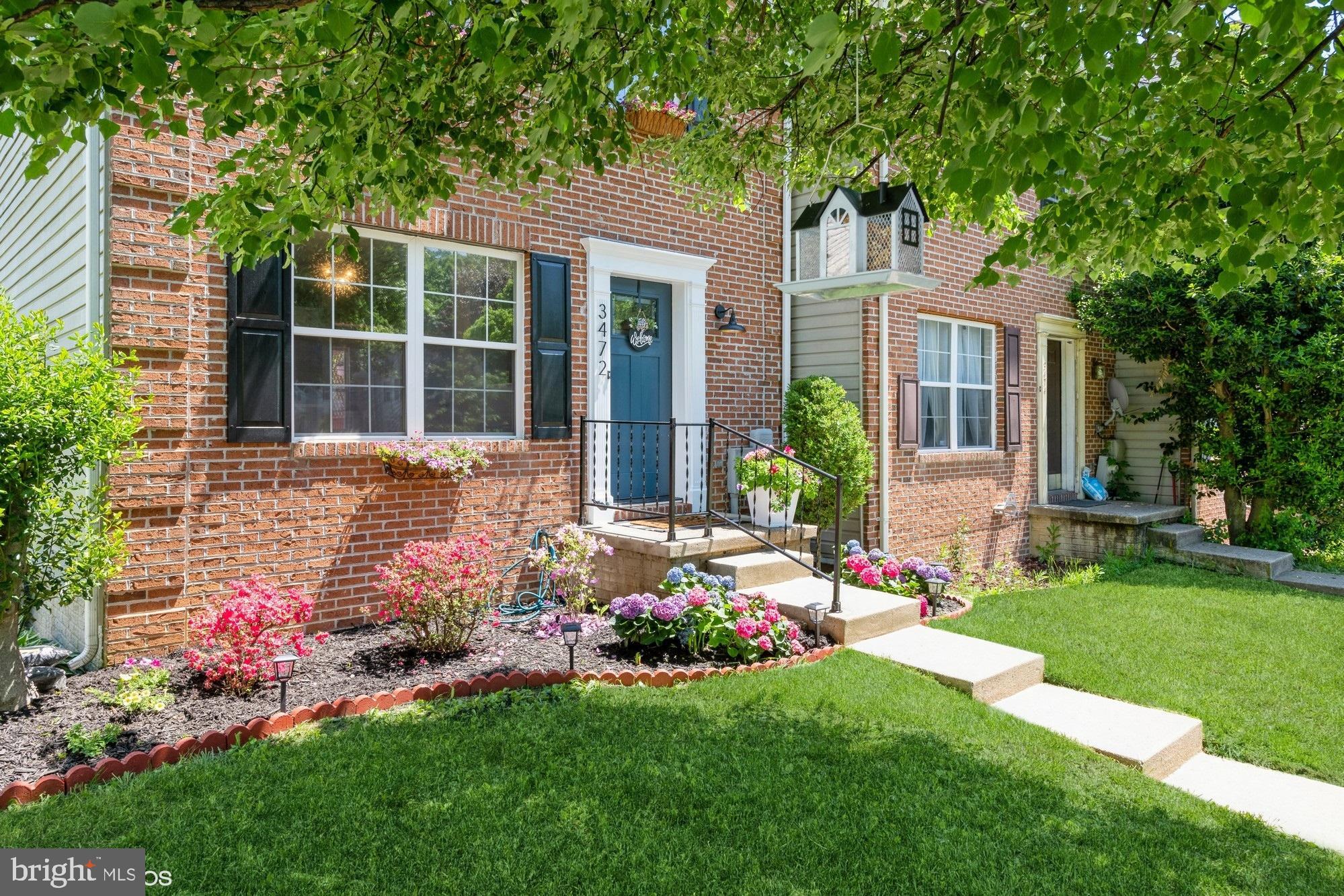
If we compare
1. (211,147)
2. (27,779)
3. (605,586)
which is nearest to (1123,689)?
(605,586)

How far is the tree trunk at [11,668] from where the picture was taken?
3701 mm

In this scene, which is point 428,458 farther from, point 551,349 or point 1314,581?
point 1314,581

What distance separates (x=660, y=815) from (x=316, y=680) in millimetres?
2216

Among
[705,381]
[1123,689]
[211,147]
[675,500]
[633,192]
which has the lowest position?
[1123,689]

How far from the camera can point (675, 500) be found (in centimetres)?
714

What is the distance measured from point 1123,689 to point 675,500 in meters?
3.67

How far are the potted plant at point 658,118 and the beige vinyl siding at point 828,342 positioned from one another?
2099mm

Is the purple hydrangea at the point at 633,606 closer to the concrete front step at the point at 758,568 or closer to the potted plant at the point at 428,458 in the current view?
the concrete front step at the point at 758,568

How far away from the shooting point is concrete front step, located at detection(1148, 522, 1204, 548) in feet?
30.7

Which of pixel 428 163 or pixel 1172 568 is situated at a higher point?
pixel 428 163

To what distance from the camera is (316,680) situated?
13.7 feet

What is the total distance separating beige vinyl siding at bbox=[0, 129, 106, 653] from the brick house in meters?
0.03

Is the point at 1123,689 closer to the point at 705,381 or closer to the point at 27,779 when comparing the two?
the point at 705,381

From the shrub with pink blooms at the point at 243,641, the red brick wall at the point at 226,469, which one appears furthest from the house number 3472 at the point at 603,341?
the shrub with pink blooms at the point at 243,641
